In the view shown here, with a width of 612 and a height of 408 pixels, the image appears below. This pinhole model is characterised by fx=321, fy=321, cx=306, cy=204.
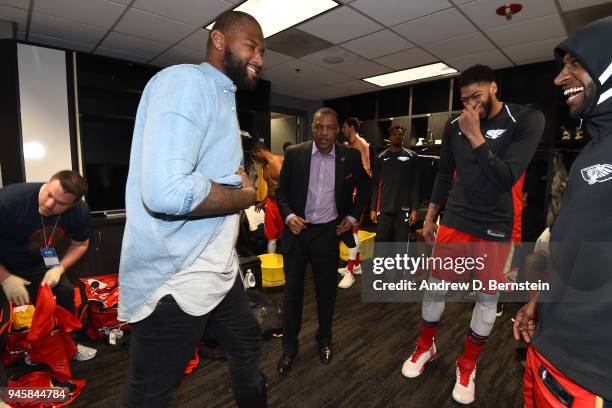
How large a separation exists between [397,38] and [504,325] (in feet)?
9.98

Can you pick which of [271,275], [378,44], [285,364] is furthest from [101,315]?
[378,44]

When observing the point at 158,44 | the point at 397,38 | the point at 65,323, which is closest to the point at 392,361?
the point at 65,323

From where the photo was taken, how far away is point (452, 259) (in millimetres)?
1681

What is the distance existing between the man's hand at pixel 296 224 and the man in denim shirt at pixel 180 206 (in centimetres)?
84

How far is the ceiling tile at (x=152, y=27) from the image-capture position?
312cm

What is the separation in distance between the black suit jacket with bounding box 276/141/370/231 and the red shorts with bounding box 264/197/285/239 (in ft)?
5.73

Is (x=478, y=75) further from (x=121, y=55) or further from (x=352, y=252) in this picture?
(x=121, y=55)

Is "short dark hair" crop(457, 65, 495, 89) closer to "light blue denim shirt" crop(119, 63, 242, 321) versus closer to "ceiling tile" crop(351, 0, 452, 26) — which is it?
"light blue denim shirt" crop(119, 63, 242, 321)

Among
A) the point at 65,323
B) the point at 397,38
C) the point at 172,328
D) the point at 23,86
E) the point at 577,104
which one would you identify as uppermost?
the point at 397,38

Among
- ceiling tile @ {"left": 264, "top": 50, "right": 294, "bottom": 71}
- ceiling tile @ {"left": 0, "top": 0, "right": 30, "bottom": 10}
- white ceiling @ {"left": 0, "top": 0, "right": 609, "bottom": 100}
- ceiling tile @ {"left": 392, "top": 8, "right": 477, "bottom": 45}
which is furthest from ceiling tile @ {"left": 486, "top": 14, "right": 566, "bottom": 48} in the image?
ceiling tile @ {"left": 0, "top": 0, "right": 30, "bottom": 10}

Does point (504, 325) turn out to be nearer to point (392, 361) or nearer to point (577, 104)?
point (392, 361)

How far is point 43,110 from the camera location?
3.63 m

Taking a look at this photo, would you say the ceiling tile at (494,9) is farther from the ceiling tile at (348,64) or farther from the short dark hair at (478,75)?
the short dark hair at (478,75)

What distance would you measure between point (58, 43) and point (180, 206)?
177 inches
